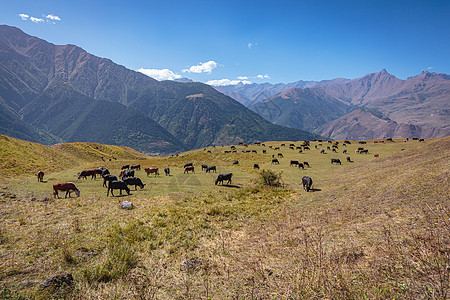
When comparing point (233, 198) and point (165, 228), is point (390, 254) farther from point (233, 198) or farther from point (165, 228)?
point (233, 198)

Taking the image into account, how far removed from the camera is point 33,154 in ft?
156

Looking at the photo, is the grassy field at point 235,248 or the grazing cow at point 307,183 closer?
the grassy field at point 235,248

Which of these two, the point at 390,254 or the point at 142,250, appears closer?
the point at 390,254

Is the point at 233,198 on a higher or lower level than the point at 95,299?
lower

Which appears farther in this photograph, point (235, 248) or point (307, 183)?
point (307, 183)

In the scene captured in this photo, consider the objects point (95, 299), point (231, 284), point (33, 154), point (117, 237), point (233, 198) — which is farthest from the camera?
point (33, 154)

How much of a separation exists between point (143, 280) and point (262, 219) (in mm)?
9334

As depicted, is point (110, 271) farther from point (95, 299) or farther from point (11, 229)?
point (11, 229)

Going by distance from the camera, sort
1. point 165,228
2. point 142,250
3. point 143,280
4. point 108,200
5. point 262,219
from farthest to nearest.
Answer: point 108,200, point 262,219, point 165,228, point 142,250, point 143,280

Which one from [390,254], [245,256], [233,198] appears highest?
[390,254]

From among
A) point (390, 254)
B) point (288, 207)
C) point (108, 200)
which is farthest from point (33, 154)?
point (390, 254)

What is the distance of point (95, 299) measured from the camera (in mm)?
5523

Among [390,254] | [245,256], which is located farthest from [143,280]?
[390,254]

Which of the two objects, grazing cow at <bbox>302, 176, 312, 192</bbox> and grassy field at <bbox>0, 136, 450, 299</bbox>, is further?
grazing cow at <bbox>302, 176, 312, 192</bbox>
